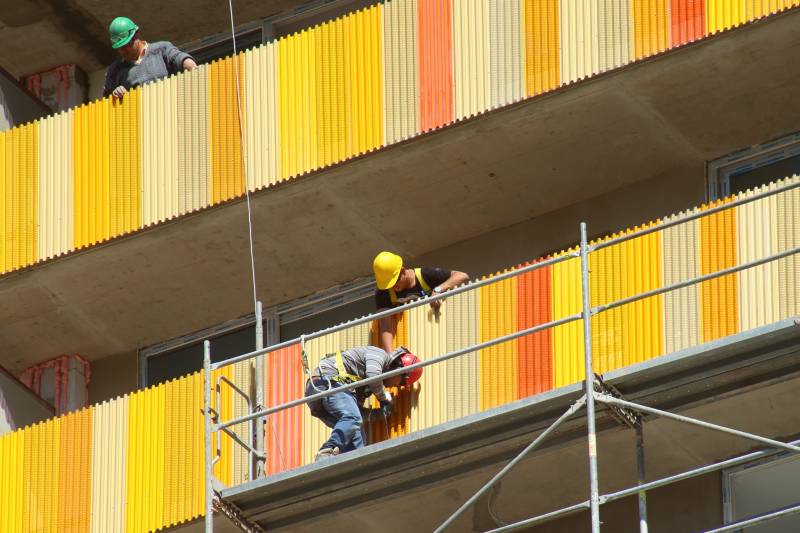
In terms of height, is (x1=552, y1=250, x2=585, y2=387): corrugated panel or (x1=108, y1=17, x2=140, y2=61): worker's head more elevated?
(x1=108, y1=17, x2=140, y2=61): worker's head

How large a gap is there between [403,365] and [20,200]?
476 cm

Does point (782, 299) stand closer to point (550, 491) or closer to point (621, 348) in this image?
point (621, 348)

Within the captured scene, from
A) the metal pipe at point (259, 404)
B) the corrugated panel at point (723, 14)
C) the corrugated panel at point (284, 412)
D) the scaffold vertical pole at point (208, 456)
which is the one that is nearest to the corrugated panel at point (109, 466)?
the scaffold vertical pole at point (208, 456)

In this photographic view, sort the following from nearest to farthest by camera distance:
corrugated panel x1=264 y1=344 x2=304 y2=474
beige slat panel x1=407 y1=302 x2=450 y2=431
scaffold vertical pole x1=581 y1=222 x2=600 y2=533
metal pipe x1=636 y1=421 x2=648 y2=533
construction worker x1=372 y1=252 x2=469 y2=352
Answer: scaffold vertical pole x1=581 y1=222 x2=600 y2=533 < metal pipe x1=636 y1=421 x2=648 y2=533 < beige slat panel x1=407 y1=302 x2=450 y2=431 < corrugated panel x1=264 y1=344 x2=304 y2=474 < construction worker x1=372 y1=252 x2=469 y2=352

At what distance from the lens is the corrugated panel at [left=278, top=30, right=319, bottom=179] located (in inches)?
787

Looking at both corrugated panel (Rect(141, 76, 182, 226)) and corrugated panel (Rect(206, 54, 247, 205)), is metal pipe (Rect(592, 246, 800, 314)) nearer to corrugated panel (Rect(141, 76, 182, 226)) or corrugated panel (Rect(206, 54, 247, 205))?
corrugated panel (Rect(206, 54, 247, 205))

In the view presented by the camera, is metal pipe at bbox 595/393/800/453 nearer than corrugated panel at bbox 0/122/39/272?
Yes

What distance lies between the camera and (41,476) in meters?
19.7

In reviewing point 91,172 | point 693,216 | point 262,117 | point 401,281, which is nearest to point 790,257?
point 693,216

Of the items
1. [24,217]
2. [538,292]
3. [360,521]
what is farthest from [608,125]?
[24,217]

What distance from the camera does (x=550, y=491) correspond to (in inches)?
706

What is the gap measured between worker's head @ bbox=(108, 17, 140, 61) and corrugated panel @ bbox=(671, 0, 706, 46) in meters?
5.01

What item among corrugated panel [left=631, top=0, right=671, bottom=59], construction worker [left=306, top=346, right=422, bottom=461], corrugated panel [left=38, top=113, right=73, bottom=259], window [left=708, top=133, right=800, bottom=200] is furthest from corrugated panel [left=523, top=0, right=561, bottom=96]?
corrugated panel [left=38, top=113, right=73, bottom=259]

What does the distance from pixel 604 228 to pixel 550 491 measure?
276cm
